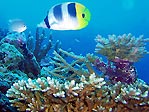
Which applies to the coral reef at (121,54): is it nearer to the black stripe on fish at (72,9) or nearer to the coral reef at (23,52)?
the black stripe on fish at (72,9)

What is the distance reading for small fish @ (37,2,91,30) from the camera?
2.50 meters

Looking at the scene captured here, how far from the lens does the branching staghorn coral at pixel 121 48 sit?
324 cm

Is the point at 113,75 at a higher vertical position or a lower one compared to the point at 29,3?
lower

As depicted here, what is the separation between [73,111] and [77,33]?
1323 inches

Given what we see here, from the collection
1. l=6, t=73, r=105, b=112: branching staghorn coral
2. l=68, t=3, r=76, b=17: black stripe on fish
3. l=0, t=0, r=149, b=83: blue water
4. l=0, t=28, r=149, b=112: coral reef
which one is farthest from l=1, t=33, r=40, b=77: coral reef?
l=0, t=0, r=149, b=83: blue water

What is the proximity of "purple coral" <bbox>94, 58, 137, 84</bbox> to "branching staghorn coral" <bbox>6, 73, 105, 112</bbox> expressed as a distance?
0.62 m

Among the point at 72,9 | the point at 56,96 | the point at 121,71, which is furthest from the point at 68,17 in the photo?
the point at 121,71

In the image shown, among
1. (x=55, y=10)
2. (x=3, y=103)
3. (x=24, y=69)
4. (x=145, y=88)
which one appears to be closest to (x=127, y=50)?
(x=145, y=88)

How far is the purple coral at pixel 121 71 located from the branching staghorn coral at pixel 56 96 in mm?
618

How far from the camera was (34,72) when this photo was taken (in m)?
5.30

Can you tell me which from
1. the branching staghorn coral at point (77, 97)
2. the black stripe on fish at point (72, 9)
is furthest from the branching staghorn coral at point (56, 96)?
the black stripe on fish at point (72, 9)

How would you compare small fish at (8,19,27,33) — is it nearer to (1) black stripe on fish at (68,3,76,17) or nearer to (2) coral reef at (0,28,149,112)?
(2) coral reef at (0,28,149,112)

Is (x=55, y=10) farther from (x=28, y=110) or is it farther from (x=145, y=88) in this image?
(x=145, y=88)

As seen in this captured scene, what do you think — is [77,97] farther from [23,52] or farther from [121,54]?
[23,52]
